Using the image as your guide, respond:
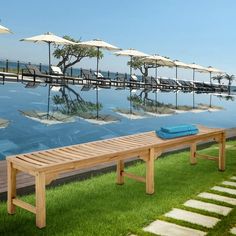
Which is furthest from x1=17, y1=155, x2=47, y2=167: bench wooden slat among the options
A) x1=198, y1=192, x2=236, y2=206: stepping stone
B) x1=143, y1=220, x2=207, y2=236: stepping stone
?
x1=198, y1=192, x2=236, y2=206: stepping stone

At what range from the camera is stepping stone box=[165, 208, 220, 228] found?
150 inches

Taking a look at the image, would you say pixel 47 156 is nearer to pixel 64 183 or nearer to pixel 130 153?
pixel 130 153

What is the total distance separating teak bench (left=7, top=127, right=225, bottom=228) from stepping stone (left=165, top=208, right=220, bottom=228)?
699 mm

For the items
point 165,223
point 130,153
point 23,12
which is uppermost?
point 23,12

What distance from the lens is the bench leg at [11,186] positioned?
3816 mm

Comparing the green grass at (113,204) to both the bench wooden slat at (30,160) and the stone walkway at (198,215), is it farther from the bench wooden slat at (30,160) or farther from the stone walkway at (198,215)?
the bench wooden slat at (30,160)

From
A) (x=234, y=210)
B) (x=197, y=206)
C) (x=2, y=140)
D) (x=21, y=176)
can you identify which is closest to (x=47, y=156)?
(x=21, y=176)

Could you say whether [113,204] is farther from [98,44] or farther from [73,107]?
[98,44]

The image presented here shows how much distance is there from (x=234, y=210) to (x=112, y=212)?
1248mm

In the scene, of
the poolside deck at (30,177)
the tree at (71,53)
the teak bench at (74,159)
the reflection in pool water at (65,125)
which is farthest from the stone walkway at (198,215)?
the tree at (71,53)

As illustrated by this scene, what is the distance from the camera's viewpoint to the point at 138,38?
57469 mm

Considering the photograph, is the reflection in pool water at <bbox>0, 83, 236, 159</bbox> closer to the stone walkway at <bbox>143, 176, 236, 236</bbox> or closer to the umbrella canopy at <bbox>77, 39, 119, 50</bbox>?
the stone walkway at <bbox>143, 176, 236, 236</bbox>

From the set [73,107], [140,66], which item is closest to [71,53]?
[140,66]

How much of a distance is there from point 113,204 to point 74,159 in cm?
89
